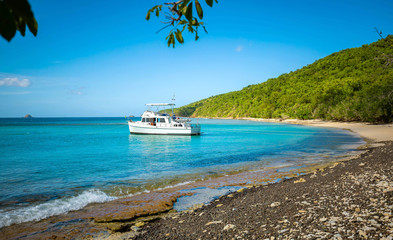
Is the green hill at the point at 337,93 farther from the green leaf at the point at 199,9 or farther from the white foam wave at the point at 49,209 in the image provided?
the white foam wave at the point at 49,209

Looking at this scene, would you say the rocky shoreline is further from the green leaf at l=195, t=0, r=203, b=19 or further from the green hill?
the green hill

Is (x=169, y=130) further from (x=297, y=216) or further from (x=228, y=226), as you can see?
(x=297, y=216)

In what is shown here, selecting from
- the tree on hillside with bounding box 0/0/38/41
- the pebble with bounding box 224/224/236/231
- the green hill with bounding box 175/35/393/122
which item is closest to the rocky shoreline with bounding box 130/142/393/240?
the pebble with bounding box 224/224/236/231

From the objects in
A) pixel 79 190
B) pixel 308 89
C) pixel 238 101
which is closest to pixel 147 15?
pixel 79 190

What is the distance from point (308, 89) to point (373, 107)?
5302 cm

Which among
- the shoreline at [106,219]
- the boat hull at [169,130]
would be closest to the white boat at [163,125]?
the boat hull at [169,130]

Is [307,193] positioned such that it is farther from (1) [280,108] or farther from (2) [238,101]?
(2) [238,101]

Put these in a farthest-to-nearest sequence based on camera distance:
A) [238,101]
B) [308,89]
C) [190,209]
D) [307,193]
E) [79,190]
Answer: [238,101], [308,89], [79,190], [190,209], [307,193]

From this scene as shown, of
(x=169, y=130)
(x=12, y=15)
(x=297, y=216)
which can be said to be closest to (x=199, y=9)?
(x=12, y=15)

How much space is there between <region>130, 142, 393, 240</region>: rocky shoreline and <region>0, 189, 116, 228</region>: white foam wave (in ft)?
12.1

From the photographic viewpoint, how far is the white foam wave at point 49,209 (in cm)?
849

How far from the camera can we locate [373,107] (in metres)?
47.6

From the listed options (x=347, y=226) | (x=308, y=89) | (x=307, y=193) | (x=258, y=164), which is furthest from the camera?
(x=308, y=89)

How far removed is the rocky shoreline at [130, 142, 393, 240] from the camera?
194 inches
